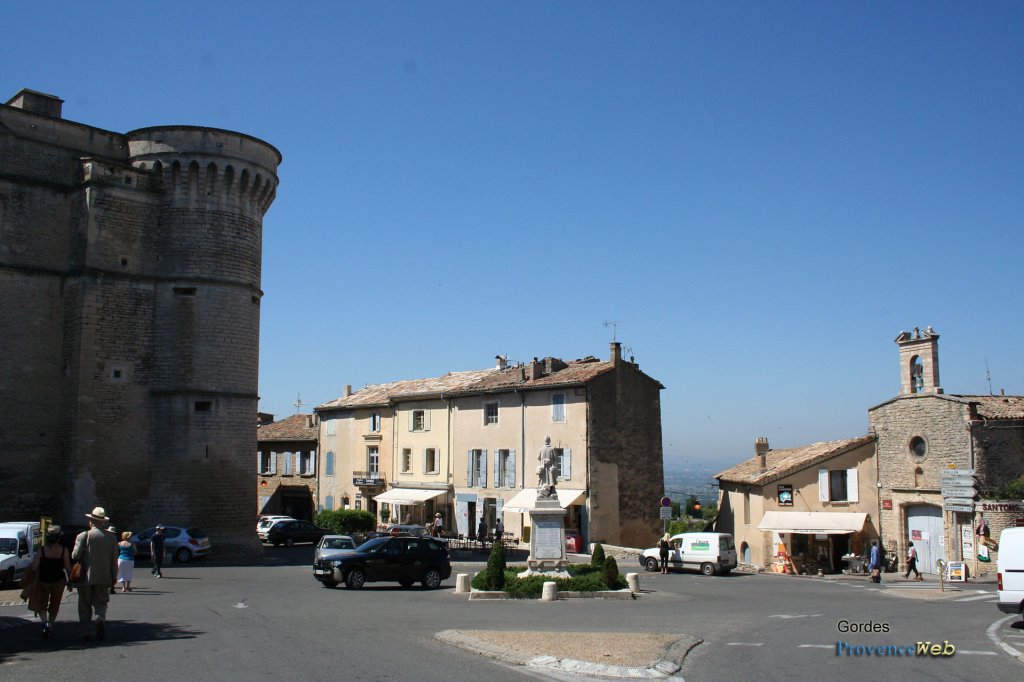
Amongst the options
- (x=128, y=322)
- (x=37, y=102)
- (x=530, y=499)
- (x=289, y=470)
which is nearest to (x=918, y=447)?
(x=530, y=499)

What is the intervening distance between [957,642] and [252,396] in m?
26.5

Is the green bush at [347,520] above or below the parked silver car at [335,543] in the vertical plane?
below

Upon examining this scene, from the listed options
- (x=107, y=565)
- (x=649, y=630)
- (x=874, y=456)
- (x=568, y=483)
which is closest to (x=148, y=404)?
(x=568, y=483)

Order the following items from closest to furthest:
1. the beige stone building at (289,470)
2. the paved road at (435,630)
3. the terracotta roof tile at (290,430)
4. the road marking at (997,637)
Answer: the paved road at (435,630) → the road marking at (997,637) → the beige stone building at (289,470) → the terracotta roof tile at (290,430)

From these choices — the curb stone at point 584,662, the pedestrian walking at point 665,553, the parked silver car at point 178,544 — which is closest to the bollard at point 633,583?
the curb stone at point 584,662

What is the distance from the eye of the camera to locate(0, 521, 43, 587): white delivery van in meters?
19.9

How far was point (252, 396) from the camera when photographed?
33562 mm

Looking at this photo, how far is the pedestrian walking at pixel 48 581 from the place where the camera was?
11.8 m

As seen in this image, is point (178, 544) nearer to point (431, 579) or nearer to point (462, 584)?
point (431, 579)

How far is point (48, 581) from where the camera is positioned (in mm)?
11875

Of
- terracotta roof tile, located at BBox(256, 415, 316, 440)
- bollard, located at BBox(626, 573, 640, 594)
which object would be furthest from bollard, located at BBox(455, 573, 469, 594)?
terracotta roof tile, located at BBox(256, 415, 316, 440)

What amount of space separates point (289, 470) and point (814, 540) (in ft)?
109

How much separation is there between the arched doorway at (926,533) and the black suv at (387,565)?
17.2 meters

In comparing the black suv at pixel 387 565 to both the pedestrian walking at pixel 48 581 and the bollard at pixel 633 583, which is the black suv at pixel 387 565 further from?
the pedestrian walking at pixel 48 581
